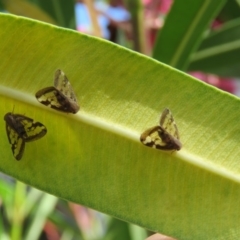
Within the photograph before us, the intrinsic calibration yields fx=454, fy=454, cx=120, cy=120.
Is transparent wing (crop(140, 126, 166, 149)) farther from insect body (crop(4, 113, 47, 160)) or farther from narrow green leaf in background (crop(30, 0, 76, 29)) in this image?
narrow green leaf in background (crop(30, 0, 76, 29))

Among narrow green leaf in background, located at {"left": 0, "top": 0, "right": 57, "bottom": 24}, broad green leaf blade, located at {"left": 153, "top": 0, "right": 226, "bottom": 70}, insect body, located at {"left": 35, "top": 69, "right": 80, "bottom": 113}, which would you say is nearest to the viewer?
insect body, located at {"left": 35, "top": 69, "right": 80, "bottom": 113}

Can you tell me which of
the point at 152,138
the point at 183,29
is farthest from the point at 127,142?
the point at 183,29

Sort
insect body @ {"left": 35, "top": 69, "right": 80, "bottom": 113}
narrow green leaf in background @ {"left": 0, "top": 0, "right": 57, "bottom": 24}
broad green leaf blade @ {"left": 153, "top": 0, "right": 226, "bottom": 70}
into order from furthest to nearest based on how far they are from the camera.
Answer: narrow green leaf in background @ {"left": 0, "top": 0, "right": 57, "bottom": 24} < broad green leaf blade @ {"left": 153, "top": 0, "right": 226, "bottom": 70} < insect body @ {"left": 35, "top": 69, "right": 80, "bottom": 113}

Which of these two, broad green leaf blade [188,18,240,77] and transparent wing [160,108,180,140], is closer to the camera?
transparent wing [160,108,180,140]

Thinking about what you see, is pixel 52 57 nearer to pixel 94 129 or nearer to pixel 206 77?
pixel 94 129

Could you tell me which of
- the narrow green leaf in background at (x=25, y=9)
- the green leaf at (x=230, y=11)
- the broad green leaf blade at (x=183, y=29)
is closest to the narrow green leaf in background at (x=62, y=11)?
the narrow green leaf in background at (x=25, y=9)

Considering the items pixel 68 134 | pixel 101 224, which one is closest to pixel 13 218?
pixel 101 224

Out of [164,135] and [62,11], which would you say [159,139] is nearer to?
[164,135]

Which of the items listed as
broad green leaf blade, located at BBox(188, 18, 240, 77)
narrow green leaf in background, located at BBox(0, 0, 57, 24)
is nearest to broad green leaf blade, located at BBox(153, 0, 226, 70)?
broad green leaf blade, located at BBox(188, 18, 240, 77)
